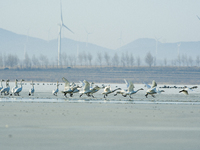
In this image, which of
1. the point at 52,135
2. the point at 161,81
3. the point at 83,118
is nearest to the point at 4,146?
the point at 52,135

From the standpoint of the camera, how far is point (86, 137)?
15414mm

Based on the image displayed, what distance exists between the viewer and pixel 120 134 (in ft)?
53.2

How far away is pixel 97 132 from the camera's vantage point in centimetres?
1662

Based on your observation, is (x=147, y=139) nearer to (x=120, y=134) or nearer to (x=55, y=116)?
(x=120, y=134)

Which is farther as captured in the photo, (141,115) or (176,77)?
(176,77)

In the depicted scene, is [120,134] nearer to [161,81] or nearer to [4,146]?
[4,146]

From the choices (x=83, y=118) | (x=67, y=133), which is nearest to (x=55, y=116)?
(x=83, y=118)

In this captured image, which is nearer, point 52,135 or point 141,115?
point 52,135

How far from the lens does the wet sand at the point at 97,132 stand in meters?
13.9

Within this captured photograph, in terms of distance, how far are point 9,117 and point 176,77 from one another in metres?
181

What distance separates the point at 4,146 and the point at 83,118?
8.38 meters

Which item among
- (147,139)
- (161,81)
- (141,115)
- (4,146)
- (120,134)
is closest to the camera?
(4,146)

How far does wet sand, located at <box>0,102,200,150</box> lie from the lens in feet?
45.5

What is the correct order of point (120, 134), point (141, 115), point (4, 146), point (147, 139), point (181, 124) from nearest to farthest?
1. point (4, 146)
2. point (147, 139)
3. point (120, 134)
4. point (181, 124)
5. point (141, 115)
